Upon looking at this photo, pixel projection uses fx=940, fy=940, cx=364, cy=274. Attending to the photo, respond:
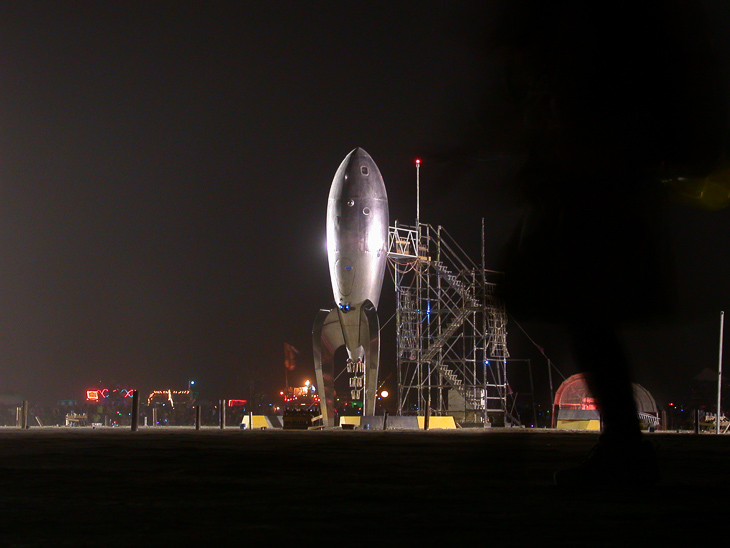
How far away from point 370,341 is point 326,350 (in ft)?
9.56

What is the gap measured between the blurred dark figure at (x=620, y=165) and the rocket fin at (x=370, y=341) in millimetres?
31804

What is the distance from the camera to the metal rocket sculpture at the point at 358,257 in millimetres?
37531

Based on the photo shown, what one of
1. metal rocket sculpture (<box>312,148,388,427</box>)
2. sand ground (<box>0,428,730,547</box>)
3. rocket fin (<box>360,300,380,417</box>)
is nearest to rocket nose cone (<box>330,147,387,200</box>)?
metal rocket sculpture (<box>312,148,388,427</box>)

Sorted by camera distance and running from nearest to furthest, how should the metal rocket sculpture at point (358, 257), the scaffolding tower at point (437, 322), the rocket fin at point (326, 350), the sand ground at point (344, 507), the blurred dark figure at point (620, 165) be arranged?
the sand ground at point (344, 507), the blurred dark figure at point (620, 165), the metal rocket sculpture at point (358, 257), the rocket fin at point (326, 350), the scaffolding tower at point (437, 322)

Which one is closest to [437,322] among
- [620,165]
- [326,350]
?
[326,350]

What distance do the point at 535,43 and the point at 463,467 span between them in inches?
137

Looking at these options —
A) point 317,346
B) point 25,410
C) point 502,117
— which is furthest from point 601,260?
point 317,346

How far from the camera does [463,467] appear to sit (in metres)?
7.60

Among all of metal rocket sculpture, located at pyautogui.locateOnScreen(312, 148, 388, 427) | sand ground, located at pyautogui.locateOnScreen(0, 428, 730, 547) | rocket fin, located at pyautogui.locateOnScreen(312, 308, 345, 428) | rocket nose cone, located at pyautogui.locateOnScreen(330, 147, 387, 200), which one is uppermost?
rocket nose cone, located at pyautogui.locateOnScreen(330, 147, 387, 200)

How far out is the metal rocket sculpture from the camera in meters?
37.5

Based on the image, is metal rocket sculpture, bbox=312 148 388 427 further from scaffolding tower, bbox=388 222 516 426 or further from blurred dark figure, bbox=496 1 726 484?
blurred dark figure, bbox=496 1 726 484

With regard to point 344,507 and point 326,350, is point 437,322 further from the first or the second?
point 344,507

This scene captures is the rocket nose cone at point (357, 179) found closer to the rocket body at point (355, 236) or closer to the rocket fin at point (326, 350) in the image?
the rocket body at point (355, 236)

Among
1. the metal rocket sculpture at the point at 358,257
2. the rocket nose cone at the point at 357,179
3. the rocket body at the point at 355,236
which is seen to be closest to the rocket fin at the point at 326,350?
the metal rocket sculpture at the point at 358,257
